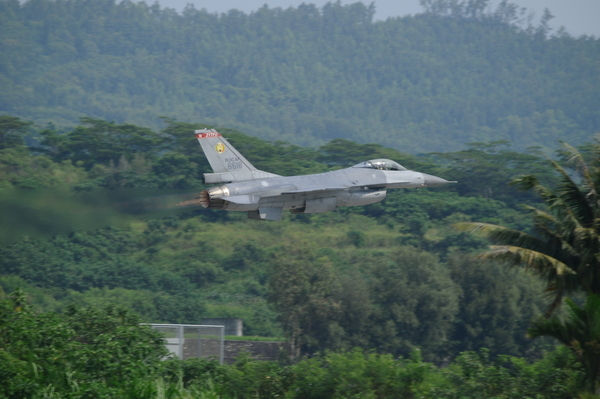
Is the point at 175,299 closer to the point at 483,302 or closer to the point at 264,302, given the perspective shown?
the point at 264,302

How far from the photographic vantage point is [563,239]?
72.2 ft

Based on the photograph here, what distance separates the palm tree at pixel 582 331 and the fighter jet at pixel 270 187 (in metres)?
10.9

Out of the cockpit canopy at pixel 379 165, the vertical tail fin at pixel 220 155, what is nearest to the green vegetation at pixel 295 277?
the cockpit canopy at pixel 379 165

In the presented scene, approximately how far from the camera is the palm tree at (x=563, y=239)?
2133 cm

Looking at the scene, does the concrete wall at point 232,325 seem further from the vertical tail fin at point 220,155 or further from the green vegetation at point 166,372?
the vertical tail fin at point 220,155

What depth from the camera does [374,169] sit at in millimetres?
31531

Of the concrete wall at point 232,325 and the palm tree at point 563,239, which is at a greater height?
the palm tree at point 563,239

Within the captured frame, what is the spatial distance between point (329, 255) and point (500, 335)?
21121 millimetres

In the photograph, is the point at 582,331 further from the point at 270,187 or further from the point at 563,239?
the point at 270,187

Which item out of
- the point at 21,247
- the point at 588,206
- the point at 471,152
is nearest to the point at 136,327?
the point at 588,206

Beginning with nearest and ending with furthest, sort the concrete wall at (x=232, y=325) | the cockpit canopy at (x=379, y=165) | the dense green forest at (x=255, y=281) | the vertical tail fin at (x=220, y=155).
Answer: the dense green forest at (x=255, y=281)
the vertical tail fin at (x=220, y=155)
the cockpit canopy at (x=379, y=165)
the concrete wall at (x=232, y=325)

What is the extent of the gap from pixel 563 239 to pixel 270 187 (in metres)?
10.6

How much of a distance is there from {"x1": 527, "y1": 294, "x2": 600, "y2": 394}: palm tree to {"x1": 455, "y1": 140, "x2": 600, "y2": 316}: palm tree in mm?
1231

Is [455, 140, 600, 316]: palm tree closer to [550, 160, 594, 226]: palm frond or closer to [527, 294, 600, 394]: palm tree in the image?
[550, 160, 594, 226]: palm frond
